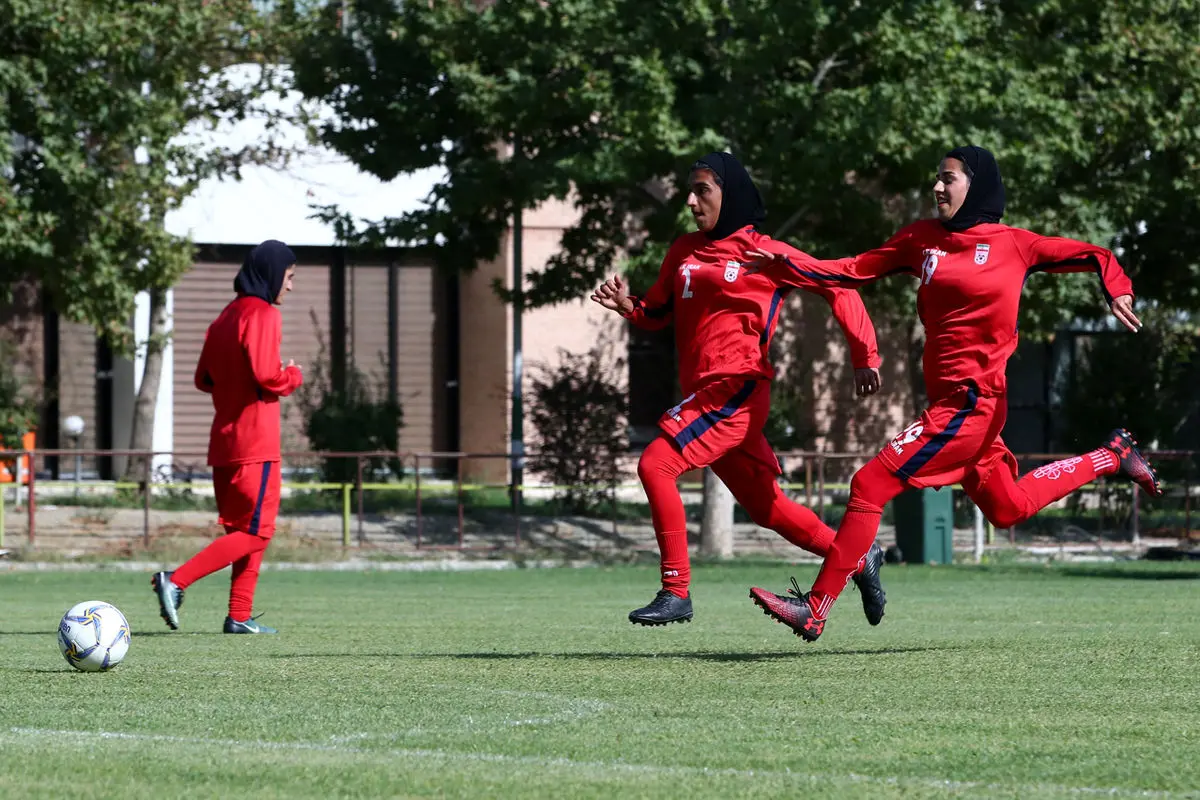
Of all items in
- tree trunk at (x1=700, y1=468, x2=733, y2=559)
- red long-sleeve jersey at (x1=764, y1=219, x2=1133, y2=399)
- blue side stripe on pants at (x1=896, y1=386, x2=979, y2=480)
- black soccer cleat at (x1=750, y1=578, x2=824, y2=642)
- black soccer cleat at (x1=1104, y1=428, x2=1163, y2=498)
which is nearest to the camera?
black soccer cleat at (x1=750, y1=578, x2=824, y2=642)

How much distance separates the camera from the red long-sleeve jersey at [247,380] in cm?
1088

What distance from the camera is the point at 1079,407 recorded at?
30297 millimetres

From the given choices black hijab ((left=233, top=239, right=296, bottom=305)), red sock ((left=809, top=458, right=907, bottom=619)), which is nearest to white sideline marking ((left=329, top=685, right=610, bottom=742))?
red sock ((left=809, top=458, right=907, bottom=619))

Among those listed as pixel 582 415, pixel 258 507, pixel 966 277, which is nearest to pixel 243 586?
pixel 258 507

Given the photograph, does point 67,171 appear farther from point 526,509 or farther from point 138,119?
point 526,509

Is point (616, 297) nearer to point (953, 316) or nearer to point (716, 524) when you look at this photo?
point (953, 316)

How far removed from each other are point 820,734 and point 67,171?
769 inches

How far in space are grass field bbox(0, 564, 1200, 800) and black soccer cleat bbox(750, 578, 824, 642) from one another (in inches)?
5.5

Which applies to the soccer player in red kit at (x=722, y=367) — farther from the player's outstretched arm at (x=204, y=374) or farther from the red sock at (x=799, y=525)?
the player's outstretched arm at (x=204, y=374)

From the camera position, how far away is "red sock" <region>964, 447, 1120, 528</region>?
885 cm

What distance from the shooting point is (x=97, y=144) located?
25.5 meters

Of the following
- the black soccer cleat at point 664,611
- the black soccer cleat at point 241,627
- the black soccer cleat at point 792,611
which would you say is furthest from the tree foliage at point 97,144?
the black soccer cleat at point 792,611

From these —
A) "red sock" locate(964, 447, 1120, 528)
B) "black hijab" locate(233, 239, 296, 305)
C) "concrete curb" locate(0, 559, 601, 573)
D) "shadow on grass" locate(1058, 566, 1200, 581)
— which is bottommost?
"concrete curb" locate(0, 559, 601, 573)

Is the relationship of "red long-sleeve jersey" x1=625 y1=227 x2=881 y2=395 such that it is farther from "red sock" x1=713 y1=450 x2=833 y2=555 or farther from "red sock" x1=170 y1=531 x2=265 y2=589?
"red sock" x1=170 y1=531 x2=265 y2=589
